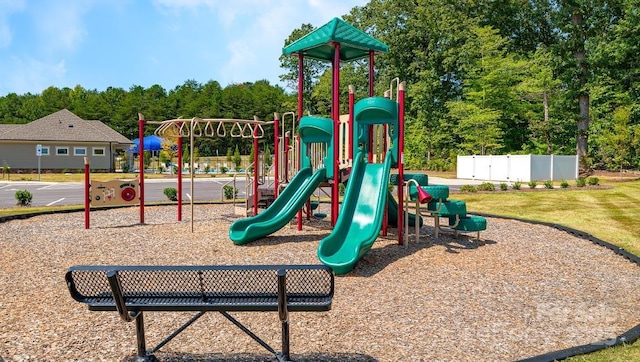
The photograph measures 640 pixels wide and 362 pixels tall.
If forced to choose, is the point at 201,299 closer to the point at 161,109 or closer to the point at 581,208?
the point at 581,208

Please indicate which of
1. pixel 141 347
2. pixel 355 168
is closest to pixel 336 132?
pixel 355 168

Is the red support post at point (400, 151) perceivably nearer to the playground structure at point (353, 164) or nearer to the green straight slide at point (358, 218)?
the playground structure at point (353, 164)

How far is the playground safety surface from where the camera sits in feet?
14.4

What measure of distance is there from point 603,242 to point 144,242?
Result: 30.9 ft

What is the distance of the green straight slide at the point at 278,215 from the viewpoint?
9195 mm

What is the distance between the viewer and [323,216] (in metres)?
13.1

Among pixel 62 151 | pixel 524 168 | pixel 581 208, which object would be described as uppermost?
pixel 62 151

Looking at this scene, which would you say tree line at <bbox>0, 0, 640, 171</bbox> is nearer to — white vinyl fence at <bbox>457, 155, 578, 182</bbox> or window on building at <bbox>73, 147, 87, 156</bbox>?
white vinyl fence at <bbox>457, 155, 578, 182</bbox>

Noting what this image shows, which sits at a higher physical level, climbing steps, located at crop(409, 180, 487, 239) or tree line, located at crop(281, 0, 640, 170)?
tree line, located at crop(281, 0, 640, 170)

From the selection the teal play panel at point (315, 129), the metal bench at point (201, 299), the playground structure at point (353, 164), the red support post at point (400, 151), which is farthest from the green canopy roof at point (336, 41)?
the metal bench at point (201, 299)

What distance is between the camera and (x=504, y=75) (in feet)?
140

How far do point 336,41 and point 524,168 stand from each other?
25.1 m

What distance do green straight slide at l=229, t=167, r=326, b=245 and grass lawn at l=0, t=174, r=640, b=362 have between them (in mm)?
6520

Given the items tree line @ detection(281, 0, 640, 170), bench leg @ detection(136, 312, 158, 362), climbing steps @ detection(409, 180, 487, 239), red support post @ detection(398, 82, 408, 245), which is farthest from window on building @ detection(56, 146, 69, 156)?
bench leg @ detection(136, 312, 158, 362)
